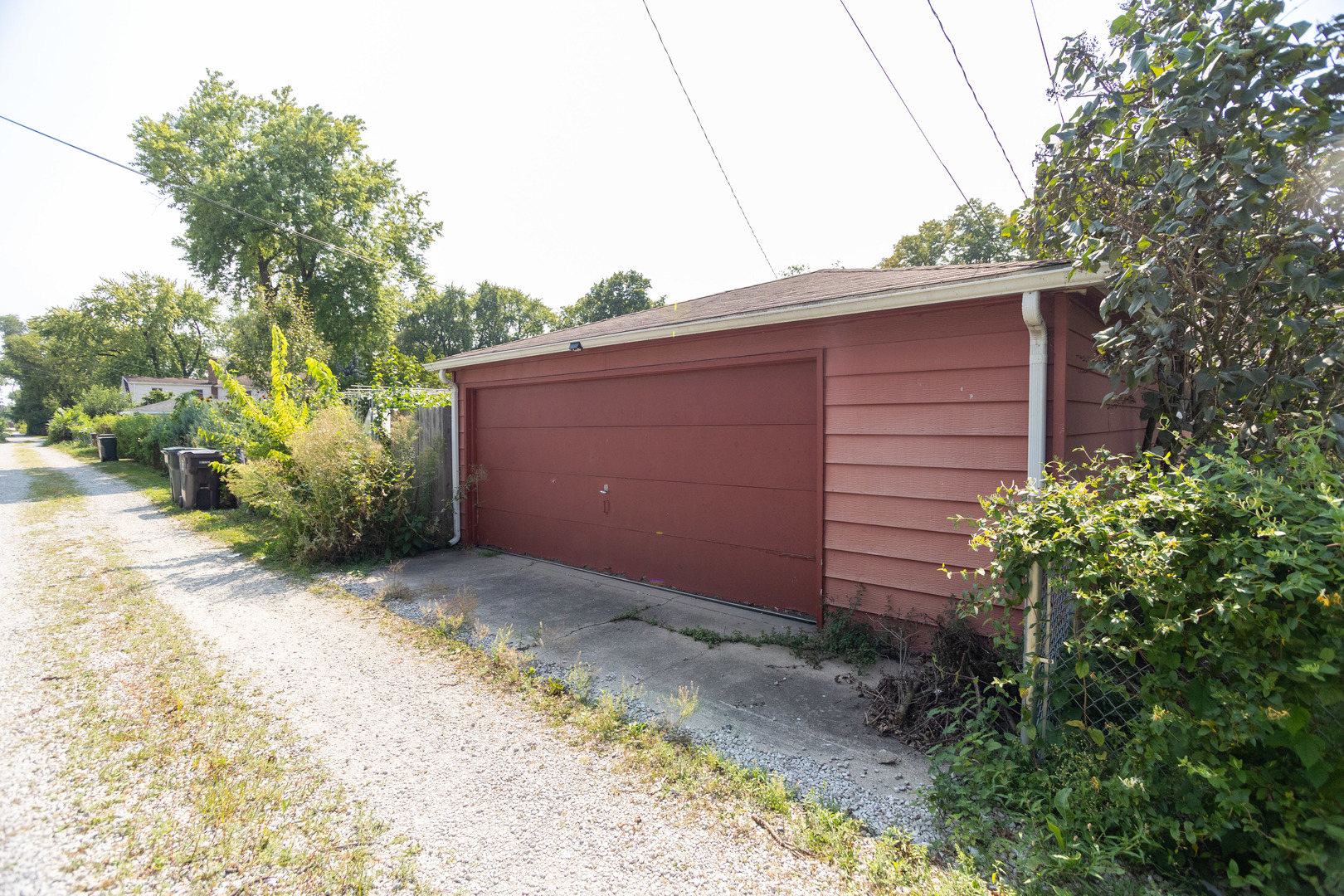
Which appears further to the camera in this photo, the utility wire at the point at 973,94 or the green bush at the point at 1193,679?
the utility wire at the point at 973,94

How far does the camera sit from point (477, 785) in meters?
2.59

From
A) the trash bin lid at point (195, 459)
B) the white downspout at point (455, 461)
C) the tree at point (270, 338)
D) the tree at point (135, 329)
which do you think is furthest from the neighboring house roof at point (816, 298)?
the tree at point (135, 329)

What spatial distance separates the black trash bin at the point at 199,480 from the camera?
1027cm

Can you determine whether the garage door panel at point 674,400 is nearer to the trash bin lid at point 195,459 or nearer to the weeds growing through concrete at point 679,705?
the weeds growing through concrete at point 679,705

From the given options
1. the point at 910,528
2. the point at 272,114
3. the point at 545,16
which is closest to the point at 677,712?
the point at 910,528

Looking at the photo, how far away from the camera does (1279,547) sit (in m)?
1.78

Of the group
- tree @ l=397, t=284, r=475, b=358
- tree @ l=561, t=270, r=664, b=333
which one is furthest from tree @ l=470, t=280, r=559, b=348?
tree @ l=561, t=270, r=664, b=333

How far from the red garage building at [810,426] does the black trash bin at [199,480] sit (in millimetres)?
6892

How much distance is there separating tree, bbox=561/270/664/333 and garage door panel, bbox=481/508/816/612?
25.0 metres

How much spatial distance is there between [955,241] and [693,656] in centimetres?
2819

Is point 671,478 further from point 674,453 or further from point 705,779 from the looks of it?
point 705,779

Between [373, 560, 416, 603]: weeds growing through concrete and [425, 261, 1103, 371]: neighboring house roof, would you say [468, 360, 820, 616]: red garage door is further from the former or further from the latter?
[373, 560, 416, 603]: weeds growing through concrete

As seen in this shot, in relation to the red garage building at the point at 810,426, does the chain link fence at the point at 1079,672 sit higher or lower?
lower

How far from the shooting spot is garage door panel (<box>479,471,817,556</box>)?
461 centimetres
